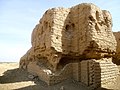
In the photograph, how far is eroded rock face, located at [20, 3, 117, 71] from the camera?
13.6m

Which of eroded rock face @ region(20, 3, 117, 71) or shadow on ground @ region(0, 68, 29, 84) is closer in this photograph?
eroded rock face @ region(20, 3, 117, 71)

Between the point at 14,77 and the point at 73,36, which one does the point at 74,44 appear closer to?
the point at 73,36

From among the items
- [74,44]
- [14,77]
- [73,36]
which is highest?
[73,36]

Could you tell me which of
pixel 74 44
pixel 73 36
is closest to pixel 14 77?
pixel 74 44

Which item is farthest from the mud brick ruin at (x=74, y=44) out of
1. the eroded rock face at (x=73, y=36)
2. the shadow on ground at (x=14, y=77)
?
the shadow on ground at (x=14, y=77)

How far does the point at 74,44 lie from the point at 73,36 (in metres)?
0.58

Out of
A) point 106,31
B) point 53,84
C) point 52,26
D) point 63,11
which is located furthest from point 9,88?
point 106,31

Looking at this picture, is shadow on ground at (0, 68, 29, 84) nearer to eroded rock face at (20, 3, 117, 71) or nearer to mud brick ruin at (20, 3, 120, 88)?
mud brick ruin at (20, 3, 120, 88)

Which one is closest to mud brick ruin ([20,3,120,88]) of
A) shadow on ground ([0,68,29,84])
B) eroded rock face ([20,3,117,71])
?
eroded rock face ([20,3,117,71])

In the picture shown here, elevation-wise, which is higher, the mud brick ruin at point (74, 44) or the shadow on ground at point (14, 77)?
the mud brick ruin at point (74, 44)

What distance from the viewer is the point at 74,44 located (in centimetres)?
1441

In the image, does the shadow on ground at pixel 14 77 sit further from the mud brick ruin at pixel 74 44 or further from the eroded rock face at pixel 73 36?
the eroded rock face at pixel 73 36

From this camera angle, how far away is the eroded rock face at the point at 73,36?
13.6 meters

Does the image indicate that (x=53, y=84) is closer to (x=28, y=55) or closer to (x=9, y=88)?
(x=9, y=88)
